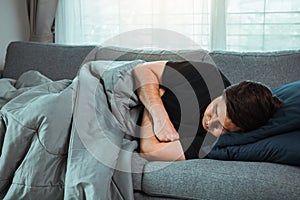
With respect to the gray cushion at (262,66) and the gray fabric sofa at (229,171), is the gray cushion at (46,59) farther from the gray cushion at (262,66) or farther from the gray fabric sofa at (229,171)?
the gray cushion at (262,66)

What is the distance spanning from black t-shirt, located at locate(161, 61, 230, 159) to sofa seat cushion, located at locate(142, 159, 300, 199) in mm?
173

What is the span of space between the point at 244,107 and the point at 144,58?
34.5 inches

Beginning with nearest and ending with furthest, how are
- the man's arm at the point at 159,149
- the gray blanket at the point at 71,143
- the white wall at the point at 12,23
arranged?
1. the gray blanket at the point at 71,143
2. the man's arm at the point at 159,149
3. the white wall at the point at 12,23

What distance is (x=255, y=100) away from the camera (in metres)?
1.62

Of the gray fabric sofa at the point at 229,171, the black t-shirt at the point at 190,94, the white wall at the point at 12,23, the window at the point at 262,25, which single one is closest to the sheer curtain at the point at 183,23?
the window at the point at 262,25

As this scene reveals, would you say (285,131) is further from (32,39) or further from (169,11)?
(32,39)

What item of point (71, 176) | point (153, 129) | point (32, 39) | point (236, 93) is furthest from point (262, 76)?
point (32, 39)

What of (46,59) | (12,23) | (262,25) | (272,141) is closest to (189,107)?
(272,141)

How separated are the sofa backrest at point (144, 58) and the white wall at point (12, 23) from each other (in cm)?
35

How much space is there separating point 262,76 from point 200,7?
806 millimetres

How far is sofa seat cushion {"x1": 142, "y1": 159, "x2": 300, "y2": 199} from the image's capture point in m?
1.47

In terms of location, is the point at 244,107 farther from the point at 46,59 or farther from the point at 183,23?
the point at 46,59

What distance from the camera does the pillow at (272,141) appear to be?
1.56 metres

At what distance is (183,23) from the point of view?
2752 millimetres
